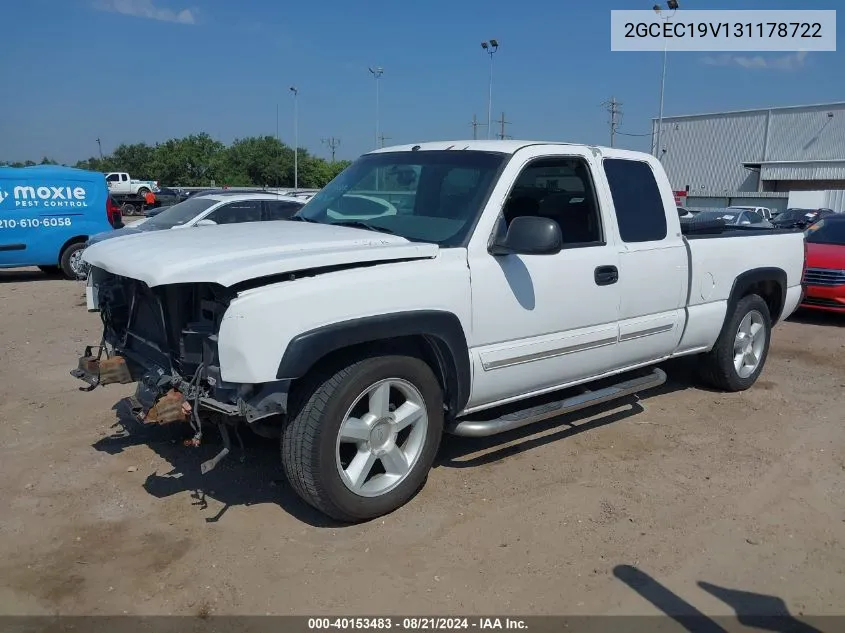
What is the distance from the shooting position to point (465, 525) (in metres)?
3.84

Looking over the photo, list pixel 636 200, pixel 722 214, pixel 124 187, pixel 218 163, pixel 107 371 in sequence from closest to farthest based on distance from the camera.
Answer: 1. pixel 107 371
2. pixel 636 200
3. pixel 722 214
4. pixel 124 187
5. pixel 218 163

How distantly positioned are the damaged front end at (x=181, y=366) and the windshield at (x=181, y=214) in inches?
288

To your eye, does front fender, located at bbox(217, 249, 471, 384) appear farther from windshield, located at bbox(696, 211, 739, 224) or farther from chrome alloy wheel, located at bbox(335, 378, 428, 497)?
windshield, located at bbox(696, 211, 739, 224)

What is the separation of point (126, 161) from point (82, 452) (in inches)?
3003

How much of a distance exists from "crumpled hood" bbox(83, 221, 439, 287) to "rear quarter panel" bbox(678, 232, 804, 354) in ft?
8.24

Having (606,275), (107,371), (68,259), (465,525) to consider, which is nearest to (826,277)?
(606,275)

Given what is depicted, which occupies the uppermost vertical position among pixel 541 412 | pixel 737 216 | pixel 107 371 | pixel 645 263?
pixel 645 263

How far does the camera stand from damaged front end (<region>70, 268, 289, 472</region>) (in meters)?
3.41

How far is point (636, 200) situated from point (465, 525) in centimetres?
258

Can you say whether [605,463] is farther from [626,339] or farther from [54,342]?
[54,342]

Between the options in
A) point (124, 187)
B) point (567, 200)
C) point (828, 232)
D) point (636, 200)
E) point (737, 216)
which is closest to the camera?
point (567, 200)

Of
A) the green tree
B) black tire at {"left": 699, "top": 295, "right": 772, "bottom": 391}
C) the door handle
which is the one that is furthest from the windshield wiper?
the green tree

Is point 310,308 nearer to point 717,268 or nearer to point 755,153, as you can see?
point 717,268

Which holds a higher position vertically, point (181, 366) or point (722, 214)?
point (722, 214)
